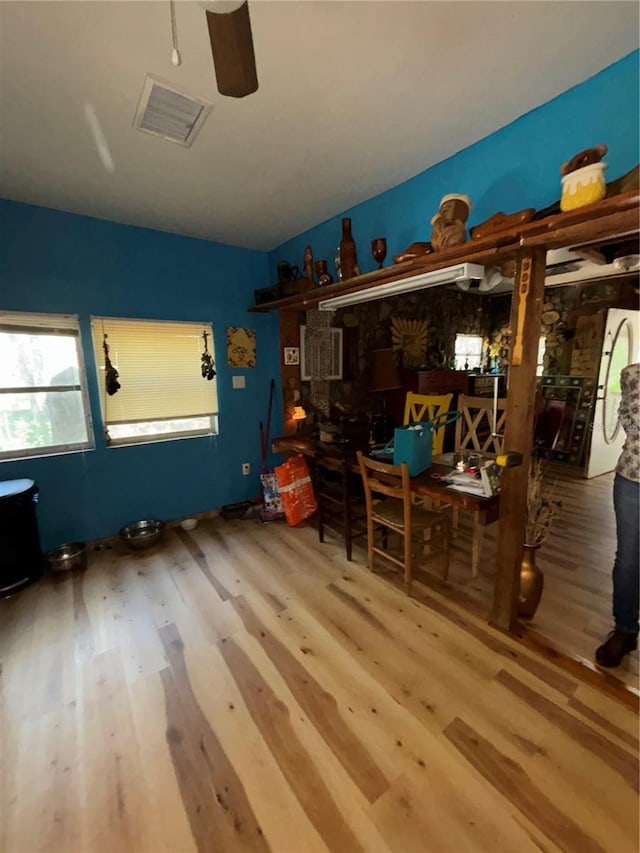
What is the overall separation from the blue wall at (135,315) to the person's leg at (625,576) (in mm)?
2793

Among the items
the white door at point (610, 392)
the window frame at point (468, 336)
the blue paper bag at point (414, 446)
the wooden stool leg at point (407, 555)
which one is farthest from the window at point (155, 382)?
the white door at point (610, 392)

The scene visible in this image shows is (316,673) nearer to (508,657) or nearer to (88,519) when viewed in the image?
(508,657)

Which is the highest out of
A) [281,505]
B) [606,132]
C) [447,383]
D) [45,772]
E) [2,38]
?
[2,38]

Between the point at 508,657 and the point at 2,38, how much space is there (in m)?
3.24

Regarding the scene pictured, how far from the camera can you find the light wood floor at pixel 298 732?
1.07 metres

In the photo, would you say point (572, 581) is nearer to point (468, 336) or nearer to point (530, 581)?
point (530, 581)

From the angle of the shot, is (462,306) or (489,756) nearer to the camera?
(489,756)

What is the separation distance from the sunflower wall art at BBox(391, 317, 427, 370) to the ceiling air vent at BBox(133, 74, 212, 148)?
2873mm

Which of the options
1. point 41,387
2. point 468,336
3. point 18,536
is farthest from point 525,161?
point 468,336

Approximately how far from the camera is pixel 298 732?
135 cm

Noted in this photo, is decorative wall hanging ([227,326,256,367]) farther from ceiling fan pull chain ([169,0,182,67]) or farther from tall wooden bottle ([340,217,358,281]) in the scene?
ceiling fan pull chain ([169,0,182,67])

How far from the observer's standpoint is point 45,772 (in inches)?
48.7

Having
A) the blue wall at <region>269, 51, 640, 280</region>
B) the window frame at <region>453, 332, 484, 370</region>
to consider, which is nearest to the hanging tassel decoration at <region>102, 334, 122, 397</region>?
the blue wall at <region>269, 51, 640, 280</region>

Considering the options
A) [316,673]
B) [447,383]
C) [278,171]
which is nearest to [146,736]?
[316,673]
